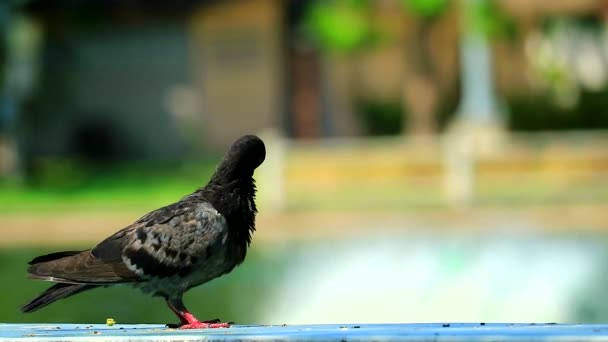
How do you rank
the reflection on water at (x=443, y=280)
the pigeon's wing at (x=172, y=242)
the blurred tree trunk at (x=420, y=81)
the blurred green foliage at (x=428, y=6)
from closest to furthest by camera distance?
the pigeon's wing at (x=172, y=242) → the reflection on water at (x=443, y=280) → the blurred green foliage at (x=428, y=6) → the blurred tree trunk at (x=420, y=81)

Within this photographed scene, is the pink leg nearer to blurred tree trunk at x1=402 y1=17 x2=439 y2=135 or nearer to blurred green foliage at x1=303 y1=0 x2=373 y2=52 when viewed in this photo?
blurred green foliage at x1=303 y1=0 x2=373 y2=52

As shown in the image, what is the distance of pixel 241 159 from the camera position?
6.63 metres

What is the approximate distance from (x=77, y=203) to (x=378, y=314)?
1176 cm

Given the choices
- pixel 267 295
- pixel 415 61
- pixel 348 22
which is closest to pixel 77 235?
pixel 267 295

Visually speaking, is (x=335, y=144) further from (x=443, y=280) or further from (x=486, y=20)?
(x=443, y=280)

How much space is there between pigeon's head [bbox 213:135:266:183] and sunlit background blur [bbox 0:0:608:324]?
24.8 feet

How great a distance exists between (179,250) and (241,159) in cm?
52

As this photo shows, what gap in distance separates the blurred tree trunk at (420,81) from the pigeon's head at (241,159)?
25.4 meters

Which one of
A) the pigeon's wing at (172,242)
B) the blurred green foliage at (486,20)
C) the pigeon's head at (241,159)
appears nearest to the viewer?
the pigeon's wing at (172,242)

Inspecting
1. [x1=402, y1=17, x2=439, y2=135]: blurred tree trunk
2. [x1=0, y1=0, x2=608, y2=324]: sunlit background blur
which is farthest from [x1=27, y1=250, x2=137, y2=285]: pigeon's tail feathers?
[x1=402, y1=17, x2=439, y2=135]: blurred tree trunk

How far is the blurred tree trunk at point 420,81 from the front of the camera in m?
32.0

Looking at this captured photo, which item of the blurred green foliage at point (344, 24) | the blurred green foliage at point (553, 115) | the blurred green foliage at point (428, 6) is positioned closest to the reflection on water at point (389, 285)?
the blurred green foliage at point (344, 24)

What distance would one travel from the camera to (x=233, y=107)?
3519 cm

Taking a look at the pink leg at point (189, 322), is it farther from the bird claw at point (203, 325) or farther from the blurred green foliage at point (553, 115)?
the blurred green foliage at point (553, 115)
